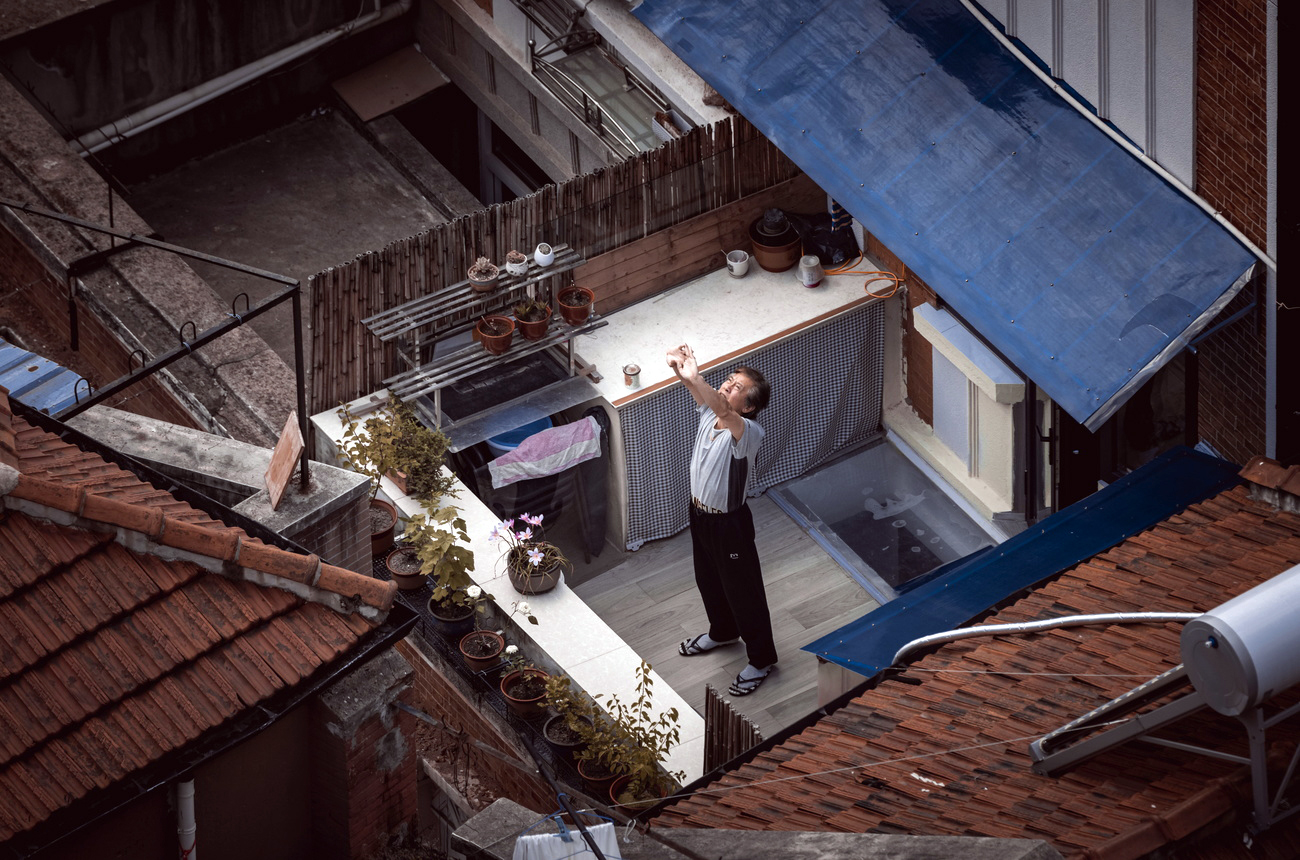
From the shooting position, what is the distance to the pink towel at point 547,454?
14.1 meters

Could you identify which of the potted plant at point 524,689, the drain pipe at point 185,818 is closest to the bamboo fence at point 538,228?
the potted plant at point 524,689

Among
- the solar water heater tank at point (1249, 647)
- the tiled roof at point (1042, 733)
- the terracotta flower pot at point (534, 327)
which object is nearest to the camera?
the solar water heater tank at point (1249, 647)

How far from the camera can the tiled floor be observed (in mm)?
13148

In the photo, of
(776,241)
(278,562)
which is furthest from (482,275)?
(278,562)

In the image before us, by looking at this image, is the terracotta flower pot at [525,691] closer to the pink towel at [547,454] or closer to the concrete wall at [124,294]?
the pink towel at [547,454]

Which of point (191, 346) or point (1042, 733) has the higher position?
point (191, 346)

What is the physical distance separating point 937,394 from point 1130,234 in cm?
333

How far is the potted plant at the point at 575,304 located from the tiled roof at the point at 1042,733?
4956 mm

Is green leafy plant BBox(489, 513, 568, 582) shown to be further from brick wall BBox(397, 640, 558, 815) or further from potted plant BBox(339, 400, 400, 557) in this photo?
brick wall BBox(397, 640, 558, 815)

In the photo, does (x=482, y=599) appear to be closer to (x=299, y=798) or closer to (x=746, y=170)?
(x=299, y=798)

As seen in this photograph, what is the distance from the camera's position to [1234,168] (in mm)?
11555

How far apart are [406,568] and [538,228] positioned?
10.5 feet

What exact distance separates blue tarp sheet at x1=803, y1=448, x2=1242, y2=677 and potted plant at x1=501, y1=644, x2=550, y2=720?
1.97m

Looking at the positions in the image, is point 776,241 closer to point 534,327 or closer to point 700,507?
point 534,327
